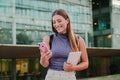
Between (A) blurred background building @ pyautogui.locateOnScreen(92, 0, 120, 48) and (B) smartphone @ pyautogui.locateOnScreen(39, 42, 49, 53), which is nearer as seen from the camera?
(B) smartphone @ pyautogui.locateOnScreen(39, 42, 49, 53)

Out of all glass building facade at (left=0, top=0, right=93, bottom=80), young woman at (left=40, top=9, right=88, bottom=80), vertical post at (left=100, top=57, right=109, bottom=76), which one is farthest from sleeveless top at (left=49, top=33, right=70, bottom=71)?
vertical post at (left=100, top=57, right=109, bottom=76)

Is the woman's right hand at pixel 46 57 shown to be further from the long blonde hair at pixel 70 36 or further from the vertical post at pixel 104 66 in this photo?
the vertical post at pixel 104 66

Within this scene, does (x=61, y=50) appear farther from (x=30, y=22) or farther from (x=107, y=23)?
(x=107, y=23)

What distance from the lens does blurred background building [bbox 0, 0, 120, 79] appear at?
28.4 metres

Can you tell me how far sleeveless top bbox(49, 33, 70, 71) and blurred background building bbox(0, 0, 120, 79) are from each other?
2391cm

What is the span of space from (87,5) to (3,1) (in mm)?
12993

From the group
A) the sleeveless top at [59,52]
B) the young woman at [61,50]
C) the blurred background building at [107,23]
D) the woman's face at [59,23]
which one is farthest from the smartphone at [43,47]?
the blurred background building at [107,23]

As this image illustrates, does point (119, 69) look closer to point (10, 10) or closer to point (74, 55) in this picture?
point (10, 10)

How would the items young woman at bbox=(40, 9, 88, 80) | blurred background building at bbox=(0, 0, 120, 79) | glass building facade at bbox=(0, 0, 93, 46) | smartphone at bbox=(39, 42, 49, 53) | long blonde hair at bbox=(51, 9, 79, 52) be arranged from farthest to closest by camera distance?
blurred background building at bbox=(0, 0, 120, 79) → glass building facade at bbox=(0, 0, 93, 46) → long blonde hair at bbox=(51, 9, 79, 52) → young woman at bbox=(40, 9, 88, 80) → smartphone at bbox=(39, 42, 49, 53)

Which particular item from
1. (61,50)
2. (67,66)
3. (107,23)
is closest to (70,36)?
(61,50)

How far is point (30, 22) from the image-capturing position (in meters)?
30.3

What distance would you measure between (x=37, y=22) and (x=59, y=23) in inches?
1102

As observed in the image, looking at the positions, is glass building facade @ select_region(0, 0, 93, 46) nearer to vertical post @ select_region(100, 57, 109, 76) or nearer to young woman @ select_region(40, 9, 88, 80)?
vertical post @ select_region(100, 57, 109, 76)

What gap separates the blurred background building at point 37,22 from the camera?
28.4 m
